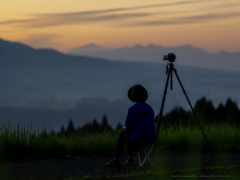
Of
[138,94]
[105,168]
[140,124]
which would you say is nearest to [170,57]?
[138,94]

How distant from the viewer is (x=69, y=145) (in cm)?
884

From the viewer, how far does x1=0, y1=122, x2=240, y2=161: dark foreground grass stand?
8406 millimetres

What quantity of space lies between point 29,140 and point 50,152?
0.58 meters

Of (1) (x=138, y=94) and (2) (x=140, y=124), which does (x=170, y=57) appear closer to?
(1) (x=138, y=94)

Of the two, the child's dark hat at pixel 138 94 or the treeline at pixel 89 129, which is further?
the treeline at pixel 89 129

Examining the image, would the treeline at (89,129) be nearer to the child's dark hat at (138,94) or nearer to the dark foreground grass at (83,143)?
the dark foreground grass at (83,143)

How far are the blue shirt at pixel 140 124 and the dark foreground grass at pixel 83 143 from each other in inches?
76.0

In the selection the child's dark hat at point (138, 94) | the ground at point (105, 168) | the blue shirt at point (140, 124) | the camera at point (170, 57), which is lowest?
the ground at point (105, 168)

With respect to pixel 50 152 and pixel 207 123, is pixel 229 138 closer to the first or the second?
pixel 207 123

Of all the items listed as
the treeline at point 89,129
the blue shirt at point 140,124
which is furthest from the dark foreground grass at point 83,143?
the blue shirt at point 140,124

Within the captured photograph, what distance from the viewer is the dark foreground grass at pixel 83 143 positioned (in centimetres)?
841

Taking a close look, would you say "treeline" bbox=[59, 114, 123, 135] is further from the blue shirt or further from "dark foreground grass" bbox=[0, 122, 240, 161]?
the blue shirt

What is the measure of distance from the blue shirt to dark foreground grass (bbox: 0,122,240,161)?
1931 mm

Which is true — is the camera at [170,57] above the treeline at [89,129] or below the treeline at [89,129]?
above
